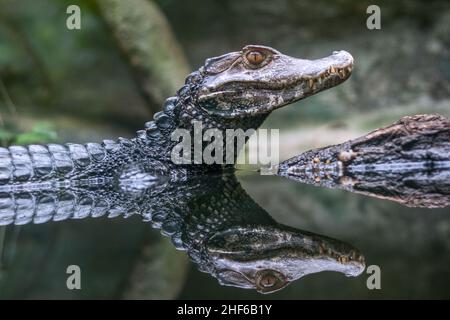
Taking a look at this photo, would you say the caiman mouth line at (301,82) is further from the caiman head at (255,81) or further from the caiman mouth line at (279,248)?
the caiman mouth line at (279,248)

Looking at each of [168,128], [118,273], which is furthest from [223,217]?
[168,128]

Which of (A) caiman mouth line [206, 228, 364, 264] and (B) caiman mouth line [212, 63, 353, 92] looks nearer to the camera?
(A) caiman mouth line [206, 228, 364, 264]

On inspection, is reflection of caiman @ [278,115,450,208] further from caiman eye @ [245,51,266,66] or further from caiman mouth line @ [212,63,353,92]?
caiman eye @ [245,51,266,66]

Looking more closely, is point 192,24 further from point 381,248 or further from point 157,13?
point 381,248

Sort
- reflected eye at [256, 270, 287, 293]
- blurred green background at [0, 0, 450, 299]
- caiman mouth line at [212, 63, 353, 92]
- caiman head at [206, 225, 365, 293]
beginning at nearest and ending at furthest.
Answer: reflected eye at [256, 270, 287, 293]
caiman head at [206, 225, 365, 293]
caiman mouth line at [212, 63, 353, 92]
blurred green background at [0, 0, 450, 299]

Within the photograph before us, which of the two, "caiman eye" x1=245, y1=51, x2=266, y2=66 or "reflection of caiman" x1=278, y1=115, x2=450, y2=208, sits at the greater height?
"caiman eye" x1=245, y1=51, x2=266, y2=66

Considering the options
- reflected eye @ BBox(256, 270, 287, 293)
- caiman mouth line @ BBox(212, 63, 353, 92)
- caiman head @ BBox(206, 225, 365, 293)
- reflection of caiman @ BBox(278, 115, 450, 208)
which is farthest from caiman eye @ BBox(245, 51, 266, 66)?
reflected eye @ BBox(256, 270, 287, 293)

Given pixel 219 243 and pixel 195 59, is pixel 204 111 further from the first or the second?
pixel 195 59
